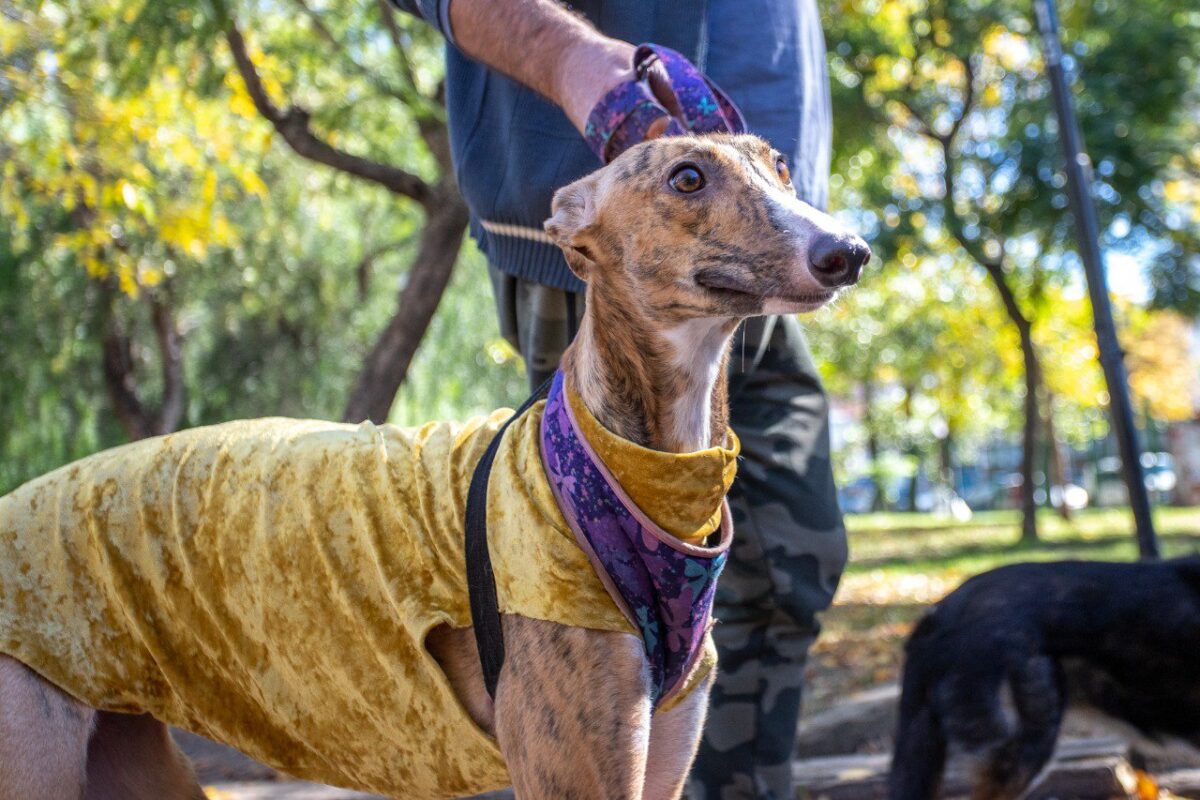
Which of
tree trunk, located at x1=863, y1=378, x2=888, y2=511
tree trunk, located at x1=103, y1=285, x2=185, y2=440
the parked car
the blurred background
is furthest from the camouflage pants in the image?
tree trunk, located at x1=863, y1=378, x2=888, y2=511

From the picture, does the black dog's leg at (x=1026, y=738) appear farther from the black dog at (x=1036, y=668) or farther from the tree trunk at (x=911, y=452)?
the tree trunk at (x=911, y=452)

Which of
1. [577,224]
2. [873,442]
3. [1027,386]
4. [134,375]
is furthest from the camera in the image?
[873,442]

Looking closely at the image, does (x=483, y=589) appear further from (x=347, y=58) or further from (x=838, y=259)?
(x=347, y=58)

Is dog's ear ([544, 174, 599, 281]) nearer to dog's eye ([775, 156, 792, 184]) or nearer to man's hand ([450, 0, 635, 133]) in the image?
man's hand ([450, 0, 635, 133])

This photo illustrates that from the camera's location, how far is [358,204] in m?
16.8

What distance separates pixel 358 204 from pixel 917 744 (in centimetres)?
1440

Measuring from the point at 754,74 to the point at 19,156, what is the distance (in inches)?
367

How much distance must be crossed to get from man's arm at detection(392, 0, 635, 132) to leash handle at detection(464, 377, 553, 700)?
747 millimetres

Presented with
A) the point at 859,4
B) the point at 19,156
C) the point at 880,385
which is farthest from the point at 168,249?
the point at 880,385

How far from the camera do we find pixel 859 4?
46.7 feet

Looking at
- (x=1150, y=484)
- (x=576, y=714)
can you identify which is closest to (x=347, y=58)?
(x=576, y=714)

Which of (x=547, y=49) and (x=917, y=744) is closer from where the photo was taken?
(x=547, y=49)

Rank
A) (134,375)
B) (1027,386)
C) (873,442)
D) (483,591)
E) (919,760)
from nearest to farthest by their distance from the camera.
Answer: (483,591)
(919,760)
(134,375)
(1027,386)
(873,442)

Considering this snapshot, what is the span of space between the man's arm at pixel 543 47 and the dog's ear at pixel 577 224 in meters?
0.17
